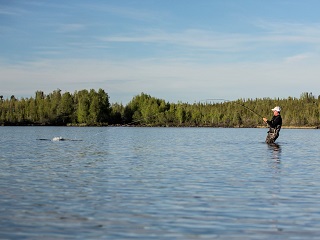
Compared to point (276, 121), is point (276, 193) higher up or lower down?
lower down

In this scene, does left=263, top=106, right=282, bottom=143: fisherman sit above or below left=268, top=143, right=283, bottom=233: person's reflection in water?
above

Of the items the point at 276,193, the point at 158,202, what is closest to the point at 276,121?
the point at 276,193

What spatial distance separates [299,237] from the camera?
12.4 meters

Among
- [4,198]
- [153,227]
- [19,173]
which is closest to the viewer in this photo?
[153,227]

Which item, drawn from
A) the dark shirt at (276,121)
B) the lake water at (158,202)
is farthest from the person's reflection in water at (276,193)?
the dark shirt at (276,121)

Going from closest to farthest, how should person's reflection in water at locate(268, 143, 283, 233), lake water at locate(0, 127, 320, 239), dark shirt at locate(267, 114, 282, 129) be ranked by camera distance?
lake water at locate(0, 127, 320, 239) < person's reflection in water at locate(268, 143, 283, 233) < dark shirt at locate(267, 114, 282, 129)

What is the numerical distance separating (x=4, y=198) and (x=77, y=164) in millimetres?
11806

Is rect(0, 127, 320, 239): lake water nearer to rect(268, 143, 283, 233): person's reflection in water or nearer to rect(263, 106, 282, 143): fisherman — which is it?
rect(268, 143, 283, 233): person's reflection in water

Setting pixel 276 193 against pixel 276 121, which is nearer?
pixel 276 193

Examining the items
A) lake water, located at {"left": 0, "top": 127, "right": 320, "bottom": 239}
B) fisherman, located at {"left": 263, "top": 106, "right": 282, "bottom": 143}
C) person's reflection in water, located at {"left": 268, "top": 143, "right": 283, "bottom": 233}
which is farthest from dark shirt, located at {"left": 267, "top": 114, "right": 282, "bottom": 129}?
lake water, located at {"left": 0, "top": 127, "right": 320, "bottom": 239}

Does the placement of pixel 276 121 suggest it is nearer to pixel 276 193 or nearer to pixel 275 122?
pixel 275 122

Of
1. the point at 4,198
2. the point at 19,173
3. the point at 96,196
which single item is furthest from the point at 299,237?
the point at 19,173

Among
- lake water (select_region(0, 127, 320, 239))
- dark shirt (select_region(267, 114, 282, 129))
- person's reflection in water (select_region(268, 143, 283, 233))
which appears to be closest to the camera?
lake water (select_region(0, 127, 320, 239))

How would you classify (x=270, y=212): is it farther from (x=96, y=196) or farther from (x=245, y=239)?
(x=96, y=196)
